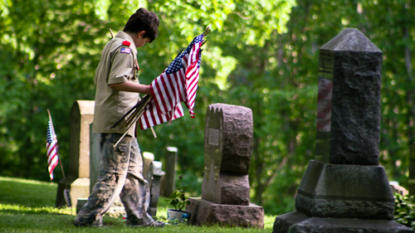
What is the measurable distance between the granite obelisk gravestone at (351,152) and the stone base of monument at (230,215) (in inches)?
62.0

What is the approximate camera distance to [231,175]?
595cm

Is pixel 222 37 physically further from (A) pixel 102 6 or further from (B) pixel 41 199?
(B) pixel 41 199

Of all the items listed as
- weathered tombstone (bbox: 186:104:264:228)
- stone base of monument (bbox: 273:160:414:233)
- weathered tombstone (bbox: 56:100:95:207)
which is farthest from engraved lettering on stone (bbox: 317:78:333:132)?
weathered tombstone (bbox: 56:100:95:207)

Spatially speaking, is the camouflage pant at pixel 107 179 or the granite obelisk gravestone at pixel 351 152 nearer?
the granite obelisk gravestone at pixel 351 152

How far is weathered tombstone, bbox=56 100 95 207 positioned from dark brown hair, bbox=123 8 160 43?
3.39m

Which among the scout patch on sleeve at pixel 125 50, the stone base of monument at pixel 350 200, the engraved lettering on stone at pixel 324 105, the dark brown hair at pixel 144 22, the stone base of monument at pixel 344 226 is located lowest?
the stone base of monument at pixel 344 226

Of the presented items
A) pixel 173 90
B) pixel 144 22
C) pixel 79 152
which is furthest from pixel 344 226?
pixel 79 152

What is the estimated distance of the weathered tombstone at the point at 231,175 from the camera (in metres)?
5.73

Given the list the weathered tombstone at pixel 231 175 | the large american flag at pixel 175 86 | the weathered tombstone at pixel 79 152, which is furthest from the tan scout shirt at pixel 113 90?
the weathered tombstone at pixel 79 152

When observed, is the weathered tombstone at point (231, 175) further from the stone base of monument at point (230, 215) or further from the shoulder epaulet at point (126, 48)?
the shoulder epaulet at point (126, 48)

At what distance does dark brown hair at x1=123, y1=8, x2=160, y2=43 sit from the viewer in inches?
191

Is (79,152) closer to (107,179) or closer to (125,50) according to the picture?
(107,179)

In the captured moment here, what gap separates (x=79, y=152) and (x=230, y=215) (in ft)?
11.1

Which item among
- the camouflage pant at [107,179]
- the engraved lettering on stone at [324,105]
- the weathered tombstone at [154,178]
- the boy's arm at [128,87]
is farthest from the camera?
the weathered tombstone at [154,178]
